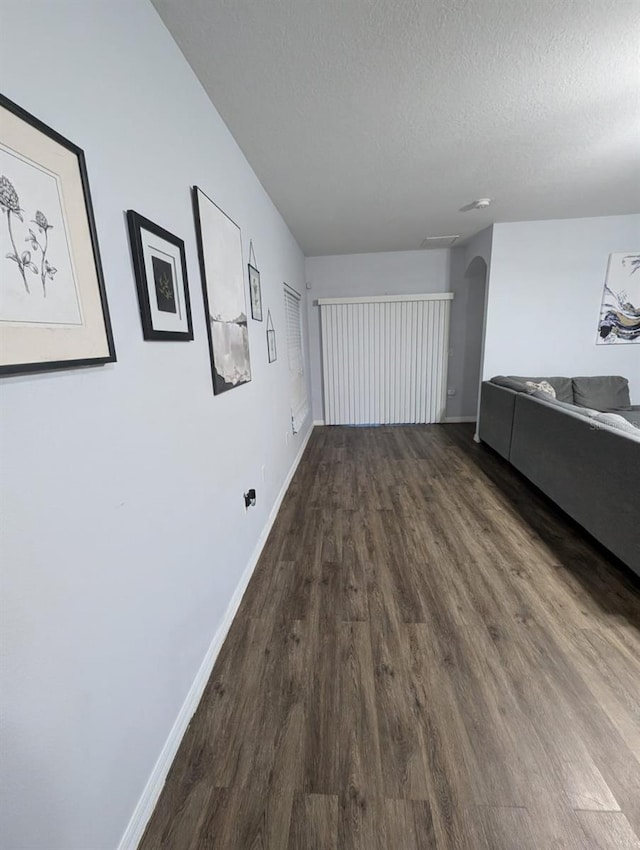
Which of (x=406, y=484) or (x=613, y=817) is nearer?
(x=613, y=817)

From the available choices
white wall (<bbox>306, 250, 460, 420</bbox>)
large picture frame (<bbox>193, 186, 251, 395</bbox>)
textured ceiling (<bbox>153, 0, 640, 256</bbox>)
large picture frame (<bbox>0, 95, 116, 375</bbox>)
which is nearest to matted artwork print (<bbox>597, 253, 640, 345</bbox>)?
textured ceiling (<bbox>153, 0, 640, 256</bbox>)

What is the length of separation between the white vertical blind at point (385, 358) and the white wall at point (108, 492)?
3.45m

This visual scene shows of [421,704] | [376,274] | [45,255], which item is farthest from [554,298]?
[45,255]

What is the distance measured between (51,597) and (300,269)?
14.1 ft

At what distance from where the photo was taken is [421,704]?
126 cm

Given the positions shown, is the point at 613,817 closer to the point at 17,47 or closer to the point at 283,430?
the point at 17,47

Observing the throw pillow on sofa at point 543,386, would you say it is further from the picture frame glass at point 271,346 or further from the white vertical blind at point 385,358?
the picture frame glass at point 271,346

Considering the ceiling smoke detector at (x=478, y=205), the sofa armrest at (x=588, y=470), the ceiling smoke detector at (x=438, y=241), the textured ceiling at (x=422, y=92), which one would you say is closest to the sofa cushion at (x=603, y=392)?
the sofa armrest at (x=588, y=470)

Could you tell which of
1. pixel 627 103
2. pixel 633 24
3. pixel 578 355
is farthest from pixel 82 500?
pixel 578 355

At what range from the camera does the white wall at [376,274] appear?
4.62 metres

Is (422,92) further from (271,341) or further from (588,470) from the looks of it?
(588,470)

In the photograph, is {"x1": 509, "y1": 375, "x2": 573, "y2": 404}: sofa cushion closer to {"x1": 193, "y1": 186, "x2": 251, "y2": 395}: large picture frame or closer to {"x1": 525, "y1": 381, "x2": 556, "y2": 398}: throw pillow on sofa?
{"x1": 525, "y1": 381, "x2": 556, "y2": 398}: throw pillow on sofa

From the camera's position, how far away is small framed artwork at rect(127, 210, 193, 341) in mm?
992

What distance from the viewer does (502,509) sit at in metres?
2.59
